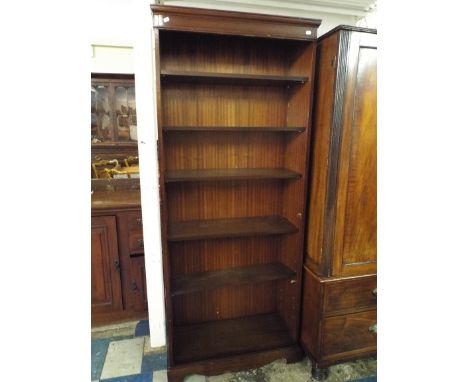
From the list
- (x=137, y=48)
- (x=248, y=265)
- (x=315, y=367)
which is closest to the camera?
(x=137, y=48)

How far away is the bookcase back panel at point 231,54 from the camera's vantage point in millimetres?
1545

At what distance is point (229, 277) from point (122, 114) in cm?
170

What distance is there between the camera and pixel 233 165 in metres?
1.79

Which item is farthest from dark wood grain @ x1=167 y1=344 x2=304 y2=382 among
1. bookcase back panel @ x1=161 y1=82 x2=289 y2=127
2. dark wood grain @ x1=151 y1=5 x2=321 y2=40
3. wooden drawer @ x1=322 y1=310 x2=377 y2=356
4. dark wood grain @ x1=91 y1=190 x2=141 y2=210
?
dark wood grain @ x1=151 y1=5 x2=321 y2=40

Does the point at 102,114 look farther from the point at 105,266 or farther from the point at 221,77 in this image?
the point at 221,77

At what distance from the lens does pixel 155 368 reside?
173cm

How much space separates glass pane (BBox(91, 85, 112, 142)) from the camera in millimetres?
2377

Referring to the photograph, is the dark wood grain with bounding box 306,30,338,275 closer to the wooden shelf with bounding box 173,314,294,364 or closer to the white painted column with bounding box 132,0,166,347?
the wooden shelf with bounding box 173,314,294,364

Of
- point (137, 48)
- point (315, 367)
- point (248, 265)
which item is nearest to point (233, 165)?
point (248, 265)

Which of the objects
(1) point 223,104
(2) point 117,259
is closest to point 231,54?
(1) point 223,104
